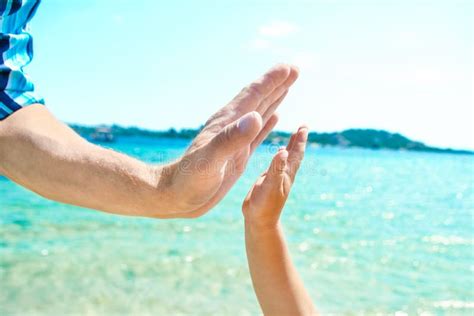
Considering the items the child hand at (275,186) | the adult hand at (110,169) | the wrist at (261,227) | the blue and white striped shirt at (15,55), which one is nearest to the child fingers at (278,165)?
the child hand at (275,186)

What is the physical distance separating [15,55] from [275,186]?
0.79m

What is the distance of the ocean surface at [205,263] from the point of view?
16.4 feet

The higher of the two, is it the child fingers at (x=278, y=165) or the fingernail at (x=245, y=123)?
the fingernail at (x=245, y=123)

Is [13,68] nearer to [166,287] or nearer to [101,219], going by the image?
[166,287]

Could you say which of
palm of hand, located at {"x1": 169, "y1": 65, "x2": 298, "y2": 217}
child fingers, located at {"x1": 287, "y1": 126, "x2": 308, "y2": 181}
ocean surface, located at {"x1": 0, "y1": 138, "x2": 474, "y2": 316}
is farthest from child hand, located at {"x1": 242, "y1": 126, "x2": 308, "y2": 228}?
ocean surface, located at {"x1": 0, "y1": 138, "x2": 474, "y2": 316}

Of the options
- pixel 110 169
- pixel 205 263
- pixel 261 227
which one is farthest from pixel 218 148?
pixel 205 263

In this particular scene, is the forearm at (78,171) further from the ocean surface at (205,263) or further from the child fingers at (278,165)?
the ocean surface at (205,263)

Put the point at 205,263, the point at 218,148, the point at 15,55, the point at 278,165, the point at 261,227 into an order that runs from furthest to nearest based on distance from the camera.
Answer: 1. the point at 205,263
2. the point at 261,227
3. the point at 278,165
4. the point at 15,55
5. the point at 218,148

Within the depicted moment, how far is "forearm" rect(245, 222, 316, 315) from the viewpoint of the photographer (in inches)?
69.6

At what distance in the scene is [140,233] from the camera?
8.43m

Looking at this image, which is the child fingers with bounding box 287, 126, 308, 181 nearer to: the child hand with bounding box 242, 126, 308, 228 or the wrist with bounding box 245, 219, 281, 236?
the child hand with bounding box 242, 126, 308, 228

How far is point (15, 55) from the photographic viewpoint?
129 cm

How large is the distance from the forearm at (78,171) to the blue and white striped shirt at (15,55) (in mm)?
99

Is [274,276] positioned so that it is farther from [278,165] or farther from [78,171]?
[78,171]
